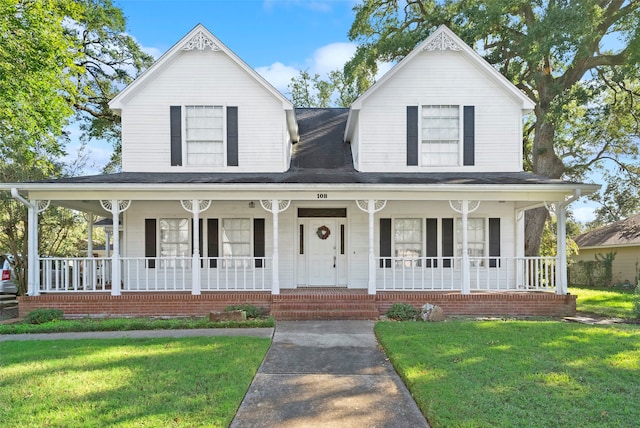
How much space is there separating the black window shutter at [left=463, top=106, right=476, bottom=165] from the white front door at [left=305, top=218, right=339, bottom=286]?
4.52 meters

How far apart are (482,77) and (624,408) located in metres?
10.4

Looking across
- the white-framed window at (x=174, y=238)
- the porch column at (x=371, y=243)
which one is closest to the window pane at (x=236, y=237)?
the white-framed window at (x=174, y=238)

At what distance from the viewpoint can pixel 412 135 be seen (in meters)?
12.5

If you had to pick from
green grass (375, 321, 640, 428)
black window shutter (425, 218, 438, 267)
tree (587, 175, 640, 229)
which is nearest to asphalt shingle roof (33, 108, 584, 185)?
black window shutter (425, 218, 438, 267)

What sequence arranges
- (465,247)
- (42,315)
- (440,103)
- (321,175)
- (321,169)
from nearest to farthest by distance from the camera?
1. (42,315)
2. (465,247)
3. (321,175)
4. (440,103)
5. (321,169)

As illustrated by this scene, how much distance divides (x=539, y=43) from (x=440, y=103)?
5316mm

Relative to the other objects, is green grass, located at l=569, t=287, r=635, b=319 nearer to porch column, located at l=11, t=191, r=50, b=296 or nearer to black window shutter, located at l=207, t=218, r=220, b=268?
black window shutter, located at l=207, t=218, r=220, b=268

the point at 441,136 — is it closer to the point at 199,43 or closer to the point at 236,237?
the point at 236,237

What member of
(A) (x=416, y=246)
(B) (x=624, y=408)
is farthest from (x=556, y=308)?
(B) (x=624, y=408)

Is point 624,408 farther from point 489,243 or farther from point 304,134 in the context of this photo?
point 304,134

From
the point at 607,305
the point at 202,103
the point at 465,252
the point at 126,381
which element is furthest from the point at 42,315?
the point at 607,305

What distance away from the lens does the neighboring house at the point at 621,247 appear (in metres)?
20.8

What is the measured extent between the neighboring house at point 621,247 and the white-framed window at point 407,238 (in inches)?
583

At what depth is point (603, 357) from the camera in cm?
642
